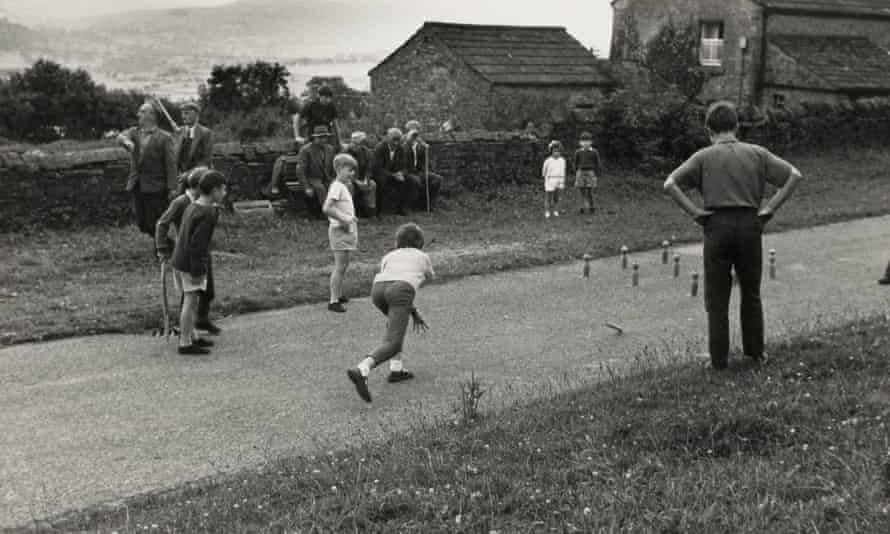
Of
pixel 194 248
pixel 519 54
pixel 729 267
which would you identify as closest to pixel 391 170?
pixel 194 248

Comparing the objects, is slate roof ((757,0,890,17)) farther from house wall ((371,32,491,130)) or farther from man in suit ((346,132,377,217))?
man in suit ((346,132,377,217))

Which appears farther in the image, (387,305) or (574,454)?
(387,305)

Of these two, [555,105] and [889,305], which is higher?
[555,105]

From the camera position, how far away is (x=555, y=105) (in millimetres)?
23828

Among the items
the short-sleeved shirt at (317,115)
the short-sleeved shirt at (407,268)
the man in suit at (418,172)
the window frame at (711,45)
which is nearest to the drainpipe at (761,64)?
the window frame at (711,45)

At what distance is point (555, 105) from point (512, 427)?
18.0 meters

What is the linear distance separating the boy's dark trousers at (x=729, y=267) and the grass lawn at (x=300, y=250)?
5246 mm

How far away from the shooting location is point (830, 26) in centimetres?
3619

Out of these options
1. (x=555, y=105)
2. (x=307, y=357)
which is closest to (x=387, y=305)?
(x=307, y=357)

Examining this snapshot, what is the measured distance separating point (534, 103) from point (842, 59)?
570 inches

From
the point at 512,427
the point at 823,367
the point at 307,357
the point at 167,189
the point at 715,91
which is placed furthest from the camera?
the point at 715,91

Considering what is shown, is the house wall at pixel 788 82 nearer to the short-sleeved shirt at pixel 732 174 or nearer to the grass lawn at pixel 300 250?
the grass lawn at pixel 300 250

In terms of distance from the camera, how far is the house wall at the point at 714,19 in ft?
115

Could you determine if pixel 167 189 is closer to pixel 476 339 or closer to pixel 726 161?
→ pixel 476 339
